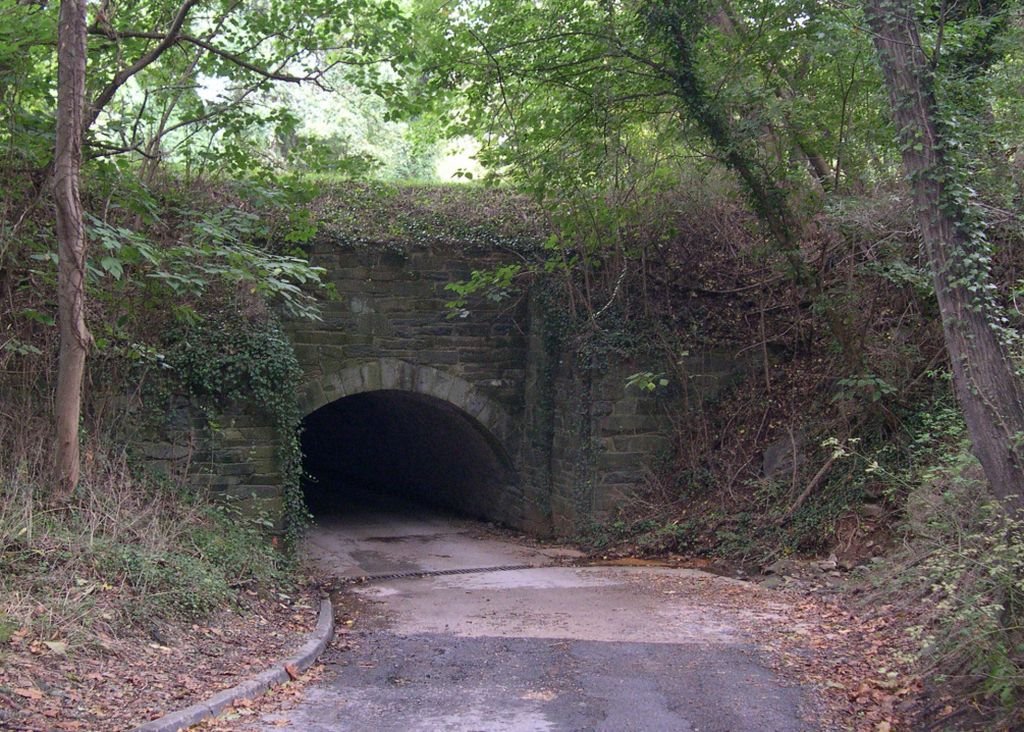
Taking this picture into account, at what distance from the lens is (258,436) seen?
9844 millimetres

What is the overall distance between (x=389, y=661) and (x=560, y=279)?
21.0 ft

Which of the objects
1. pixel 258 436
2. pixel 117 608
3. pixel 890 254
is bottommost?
pixel 117 608

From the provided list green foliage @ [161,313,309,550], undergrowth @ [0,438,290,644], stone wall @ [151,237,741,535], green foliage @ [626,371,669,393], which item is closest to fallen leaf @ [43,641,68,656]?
undergrowth @ [0,438,290,644]

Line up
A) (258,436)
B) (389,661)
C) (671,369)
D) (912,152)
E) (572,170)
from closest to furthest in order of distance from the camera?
(912,152) → (389,661) → (258,436) → (572,170) → (671,369)

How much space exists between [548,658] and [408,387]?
230 inches

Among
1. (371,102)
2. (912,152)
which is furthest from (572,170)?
(371,102)

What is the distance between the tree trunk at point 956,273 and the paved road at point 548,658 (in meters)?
1.79

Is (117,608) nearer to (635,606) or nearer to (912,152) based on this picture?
(635,606)

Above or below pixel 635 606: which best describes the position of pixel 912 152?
above

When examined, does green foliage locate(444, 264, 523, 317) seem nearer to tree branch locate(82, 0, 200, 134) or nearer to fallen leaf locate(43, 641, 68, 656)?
tree branch locate(82, 0, 200, 134)

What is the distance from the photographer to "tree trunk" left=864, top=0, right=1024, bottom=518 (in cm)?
543

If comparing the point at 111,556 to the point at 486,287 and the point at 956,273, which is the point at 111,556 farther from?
the point at 486,287

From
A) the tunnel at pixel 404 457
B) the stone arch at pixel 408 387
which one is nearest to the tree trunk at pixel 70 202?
the stone arch at pixel 408 387

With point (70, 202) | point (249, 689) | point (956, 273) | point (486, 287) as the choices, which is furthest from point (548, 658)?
point (486, 287)
